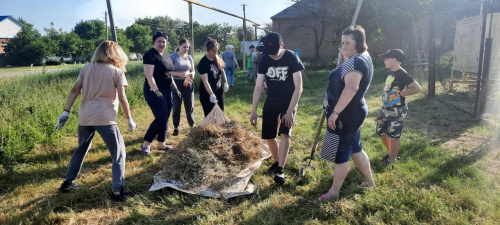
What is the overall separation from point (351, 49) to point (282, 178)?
1.62 m

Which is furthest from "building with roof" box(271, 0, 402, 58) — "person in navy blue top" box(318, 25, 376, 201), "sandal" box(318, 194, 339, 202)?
"sandal" box(318, 194, 339, 202)

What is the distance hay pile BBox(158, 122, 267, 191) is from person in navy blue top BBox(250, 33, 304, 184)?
1.76ft

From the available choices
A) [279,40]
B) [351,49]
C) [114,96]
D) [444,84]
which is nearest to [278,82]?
[279,40]

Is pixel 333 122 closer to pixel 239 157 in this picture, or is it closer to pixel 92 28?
pixel 239 157

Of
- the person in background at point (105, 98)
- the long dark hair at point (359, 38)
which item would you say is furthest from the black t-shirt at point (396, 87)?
the person in background at point (105, 98)

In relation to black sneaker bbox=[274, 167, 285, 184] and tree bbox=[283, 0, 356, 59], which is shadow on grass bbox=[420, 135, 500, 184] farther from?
tree bbox=[283, 0, 356, 59]

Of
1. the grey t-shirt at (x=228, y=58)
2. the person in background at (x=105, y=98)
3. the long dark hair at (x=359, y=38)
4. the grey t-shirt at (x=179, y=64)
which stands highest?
the grey t-shirt at (x=228, y=58)

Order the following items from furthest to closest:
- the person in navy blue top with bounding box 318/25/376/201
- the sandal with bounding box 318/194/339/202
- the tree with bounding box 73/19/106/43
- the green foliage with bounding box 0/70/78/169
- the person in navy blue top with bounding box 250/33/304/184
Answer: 1. the tree with bounding box 73/19/106/43
2. the green foliage with bounding box 0/70/78/169
3. the person in navy blue top with bounding box 250/33/304/184
4. the sandal with bounding box 318/194/339/202
5. the person in navy blue top with bounding box 318/25/376/201

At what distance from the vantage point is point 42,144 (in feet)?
15.8

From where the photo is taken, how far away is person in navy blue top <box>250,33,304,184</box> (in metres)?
3.22

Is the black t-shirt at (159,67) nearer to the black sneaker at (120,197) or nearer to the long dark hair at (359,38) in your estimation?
the black sneaker at (120,197)

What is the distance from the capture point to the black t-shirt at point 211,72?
4.82 metres

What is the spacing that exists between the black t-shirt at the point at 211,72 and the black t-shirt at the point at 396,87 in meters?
2.61

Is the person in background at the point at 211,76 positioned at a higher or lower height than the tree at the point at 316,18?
lower
